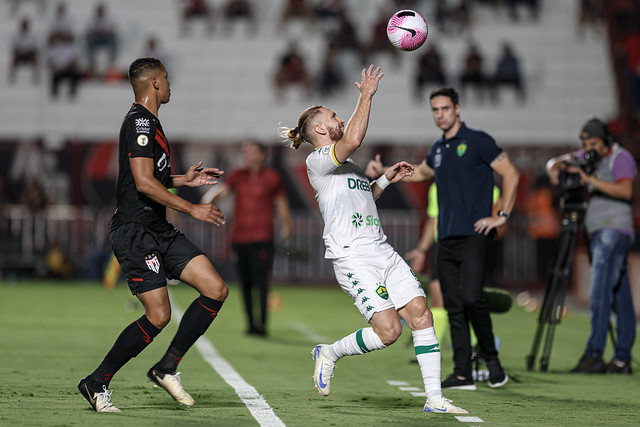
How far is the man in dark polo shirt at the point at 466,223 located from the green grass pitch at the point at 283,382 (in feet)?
0.92

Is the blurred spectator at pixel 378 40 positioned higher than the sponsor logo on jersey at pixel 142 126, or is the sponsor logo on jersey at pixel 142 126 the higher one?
the blurred spectator at pixel 378 40

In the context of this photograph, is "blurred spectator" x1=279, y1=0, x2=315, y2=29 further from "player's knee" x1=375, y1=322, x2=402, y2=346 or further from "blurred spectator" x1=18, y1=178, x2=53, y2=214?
"player's knee" x1=375, y1=322, x2=402, y2=346

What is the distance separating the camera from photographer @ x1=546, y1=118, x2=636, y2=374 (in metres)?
8.88

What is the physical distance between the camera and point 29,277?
22.4 meters

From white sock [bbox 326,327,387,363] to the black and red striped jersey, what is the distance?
132 cm

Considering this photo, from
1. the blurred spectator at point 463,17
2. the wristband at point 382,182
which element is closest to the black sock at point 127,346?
the wristband at point 382,182

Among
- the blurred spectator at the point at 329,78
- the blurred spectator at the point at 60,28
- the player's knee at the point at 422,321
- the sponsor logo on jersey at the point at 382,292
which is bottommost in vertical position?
the player's knee at the point at 422,321

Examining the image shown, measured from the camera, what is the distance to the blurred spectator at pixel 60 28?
26.6 meters

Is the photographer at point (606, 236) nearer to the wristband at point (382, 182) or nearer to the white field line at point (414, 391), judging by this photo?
the white field line at point (414, 391)

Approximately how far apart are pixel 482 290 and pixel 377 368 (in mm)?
1632

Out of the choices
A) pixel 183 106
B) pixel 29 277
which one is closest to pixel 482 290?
pixel 29 277

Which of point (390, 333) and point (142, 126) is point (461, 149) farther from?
point (142, 126)

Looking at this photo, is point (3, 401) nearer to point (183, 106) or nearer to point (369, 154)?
point (369, 154)

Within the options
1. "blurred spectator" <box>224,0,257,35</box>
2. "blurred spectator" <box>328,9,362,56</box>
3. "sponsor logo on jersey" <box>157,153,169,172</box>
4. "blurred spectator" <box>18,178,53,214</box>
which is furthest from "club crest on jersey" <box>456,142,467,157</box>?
"blurred spectator" <box>224,0,257,35</box>
